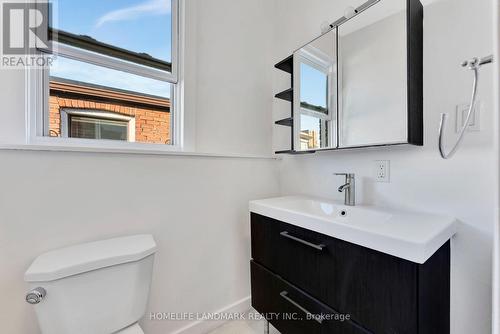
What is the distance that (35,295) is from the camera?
2.43ft

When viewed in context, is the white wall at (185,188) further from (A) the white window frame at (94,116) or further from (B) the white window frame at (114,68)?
(A) the white window frame at (94,116)

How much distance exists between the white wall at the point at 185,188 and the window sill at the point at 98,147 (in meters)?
0.03

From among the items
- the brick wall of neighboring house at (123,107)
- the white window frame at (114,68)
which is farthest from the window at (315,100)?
the brick wall of neighboring house at (123,107)

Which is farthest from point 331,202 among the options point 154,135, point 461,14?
point 154,135

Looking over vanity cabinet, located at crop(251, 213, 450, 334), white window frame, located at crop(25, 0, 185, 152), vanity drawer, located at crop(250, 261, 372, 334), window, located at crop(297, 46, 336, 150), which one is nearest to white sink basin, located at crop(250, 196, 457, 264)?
vanity cabinet, located at crop(251, 213, 450, 334)

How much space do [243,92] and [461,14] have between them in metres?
1.20

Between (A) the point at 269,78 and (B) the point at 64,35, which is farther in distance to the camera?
(A) the point at 269,78

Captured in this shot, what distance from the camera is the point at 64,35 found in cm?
108

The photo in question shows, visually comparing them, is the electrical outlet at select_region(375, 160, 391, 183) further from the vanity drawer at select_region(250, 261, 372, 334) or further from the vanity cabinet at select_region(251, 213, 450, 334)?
the vanity drawer at select_region(250, 261, 372, 334)

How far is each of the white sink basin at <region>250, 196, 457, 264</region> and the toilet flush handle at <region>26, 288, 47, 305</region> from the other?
95 cm

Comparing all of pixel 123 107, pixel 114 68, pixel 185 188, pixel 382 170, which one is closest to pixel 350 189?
pixel 382 170

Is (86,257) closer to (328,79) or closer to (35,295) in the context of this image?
(35,295)

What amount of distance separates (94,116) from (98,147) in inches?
8.2

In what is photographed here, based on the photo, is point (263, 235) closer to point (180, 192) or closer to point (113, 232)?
point (180, 192)
